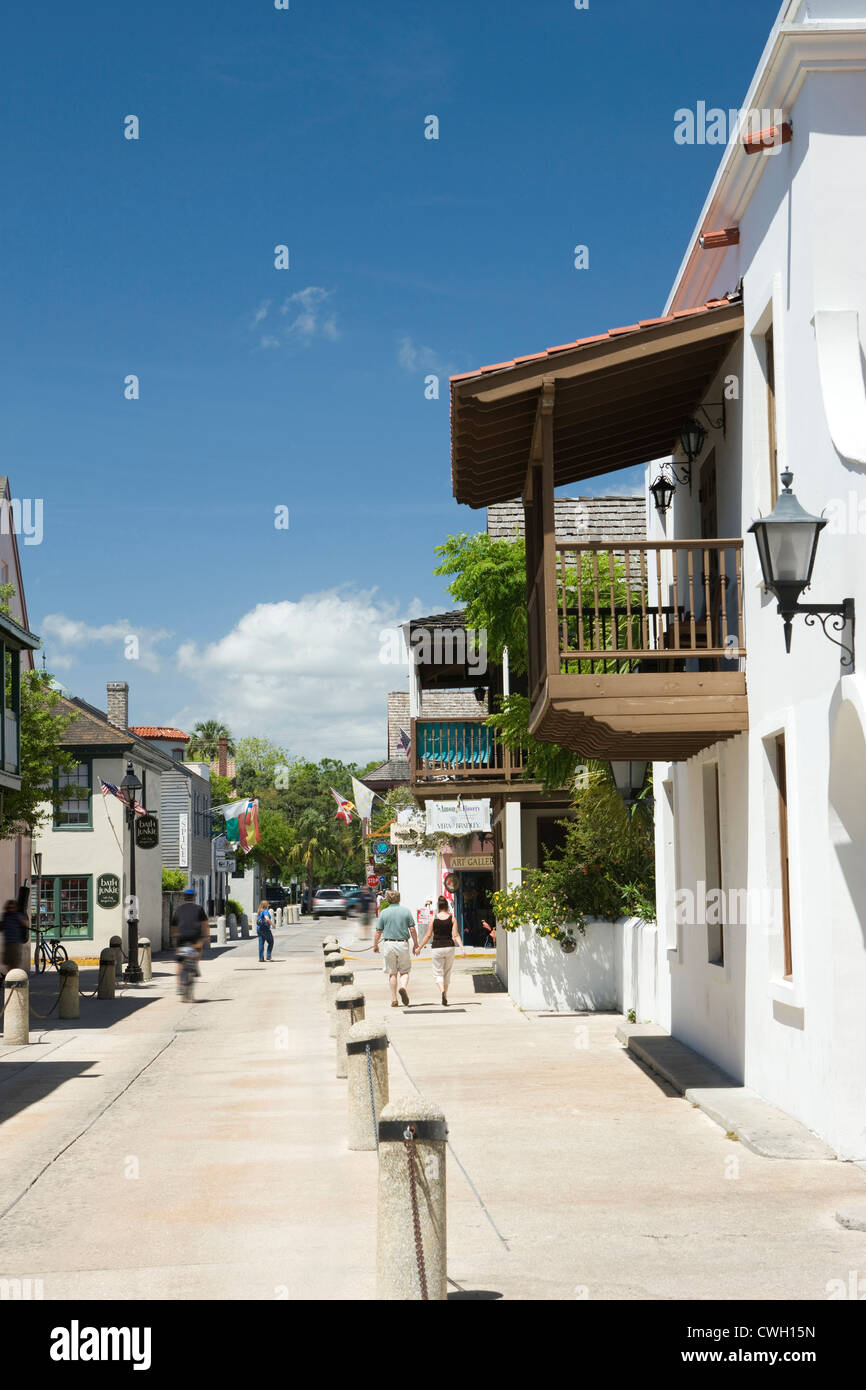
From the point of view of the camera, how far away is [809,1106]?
30.1 feet

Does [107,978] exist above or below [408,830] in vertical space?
below

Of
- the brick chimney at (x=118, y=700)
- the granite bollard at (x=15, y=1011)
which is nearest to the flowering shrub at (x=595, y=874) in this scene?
the granite bollard at (x=15, y=1011)

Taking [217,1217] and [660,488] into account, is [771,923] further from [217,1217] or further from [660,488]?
[660,488]

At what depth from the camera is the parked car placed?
81.9 metres

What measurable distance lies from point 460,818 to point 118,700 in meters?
15.9

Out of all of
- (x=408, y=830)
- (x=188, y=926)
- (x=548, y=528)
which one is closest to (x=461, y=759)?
(x=188, y=926)

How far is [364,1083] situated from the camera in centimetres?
959

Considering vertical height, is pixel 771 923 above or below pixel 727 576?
below

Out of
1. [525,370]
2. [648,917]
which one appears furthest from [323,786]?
[525,370]

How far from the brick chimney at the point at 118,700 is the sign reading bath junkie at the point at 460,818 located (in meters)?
14.9

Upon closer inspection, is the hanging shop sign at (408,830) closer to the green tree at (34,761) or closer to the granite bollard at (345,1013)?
the green tree at (34,761)

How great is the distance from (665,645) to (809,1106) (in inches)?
183

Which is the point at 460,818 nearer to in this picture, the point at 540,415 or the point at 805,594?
the point at 540,415
